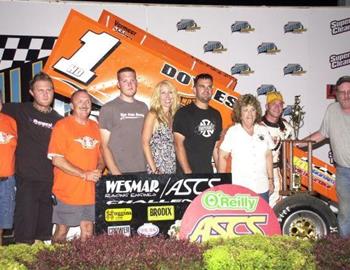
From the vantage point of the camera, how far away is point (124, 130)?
593 centimetres

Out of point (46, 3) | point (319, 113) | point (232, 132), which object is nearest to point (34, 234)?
point (232, 132)

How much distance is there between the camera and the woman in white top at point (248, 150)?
19.1ft

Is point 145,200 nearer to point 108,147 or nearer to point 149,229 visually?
point 149,229

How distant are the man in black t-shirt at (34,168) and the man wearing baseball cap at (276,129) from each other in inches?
108

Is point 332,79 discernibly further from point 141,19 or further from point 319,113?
point 141,19

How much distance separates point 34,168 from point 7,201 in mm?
441

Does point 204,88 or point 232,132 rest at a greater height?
point 204,88

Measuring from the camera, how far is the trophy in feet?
24.3

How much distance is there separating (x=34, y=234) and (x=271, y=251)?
123 inches

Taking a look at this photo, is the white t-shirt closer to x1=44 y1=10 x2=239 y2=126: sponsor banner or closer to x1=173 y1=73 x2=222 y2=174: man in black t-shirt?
x1=173 y1=73 x2=222 y2=174: man in black t-shirt

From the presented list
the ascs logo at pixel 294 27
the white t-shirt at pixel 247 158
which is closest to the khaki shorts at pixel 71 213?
the white t-shirt at pixel 247 158

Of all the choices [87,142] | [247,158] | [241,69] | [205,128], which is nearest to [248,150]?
[247,158]

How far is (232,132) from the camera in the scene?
5.91 metres

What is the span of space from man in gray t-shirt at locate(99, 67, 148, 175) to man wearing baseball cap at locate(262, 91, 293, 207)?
1.69 meters
